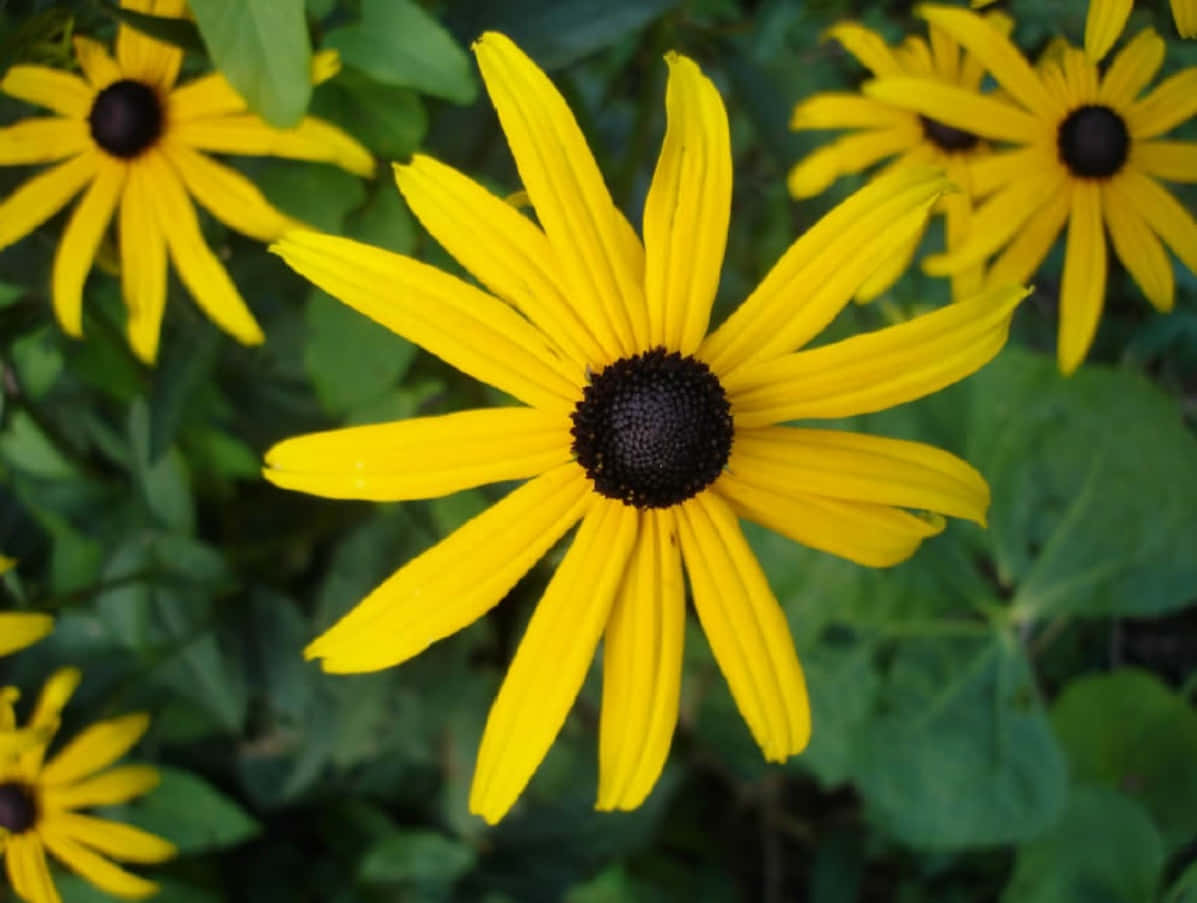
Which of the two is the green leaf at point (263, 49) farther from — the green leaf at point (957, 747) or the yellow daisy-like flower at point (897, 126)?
the green leaf at point (957, 747)

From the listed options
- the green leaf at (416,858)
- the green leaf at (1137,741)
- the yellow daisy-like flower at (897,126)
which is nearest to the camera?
the yellow daisy-like flower at (897,126)

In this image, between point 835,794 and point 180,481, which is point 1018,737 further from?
point 180,481

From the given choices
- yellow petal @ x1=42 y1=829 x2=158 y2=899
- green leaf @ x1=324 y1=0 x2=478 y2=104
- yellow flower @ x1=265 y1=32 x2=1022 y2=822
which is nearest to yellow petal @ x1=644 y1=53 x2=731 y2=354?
yellow flower @ x1=265 y1=32 x2=1022 y2=822

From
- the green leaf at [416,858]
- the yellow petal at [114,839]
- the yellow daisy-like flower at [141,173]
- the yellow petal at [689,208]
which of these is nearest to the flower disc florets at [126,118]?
the yellow daisy-like flower at [141,173]


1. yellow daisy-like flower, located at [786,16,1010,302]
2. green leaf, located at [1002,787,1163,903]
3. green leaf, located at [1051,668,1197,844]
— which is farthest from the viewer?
green leaf, located at [1051,668,1197,844]

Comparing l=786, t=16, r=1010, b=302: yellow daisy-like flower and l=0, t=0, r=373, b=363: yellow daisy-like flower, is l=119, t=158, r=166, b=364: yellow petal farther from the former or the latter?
l=786, t=16, r=1010, b=302: yellow daisy-like flower

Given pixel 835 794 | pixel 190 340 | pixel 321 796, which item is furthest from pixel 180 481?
pixel 835 794
